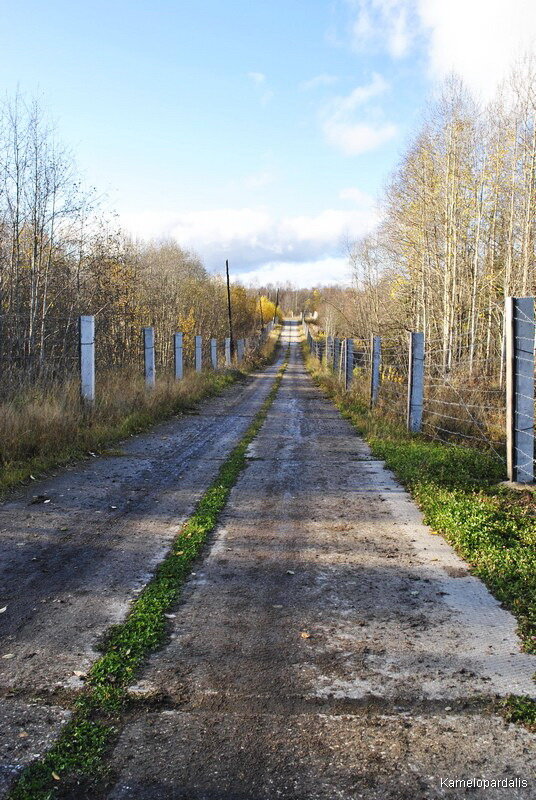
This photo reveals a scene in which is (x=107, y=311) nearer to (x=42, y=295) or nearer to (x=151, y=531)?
(x=42, y=295)

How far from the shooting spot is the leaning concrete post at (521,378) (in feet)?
19.1

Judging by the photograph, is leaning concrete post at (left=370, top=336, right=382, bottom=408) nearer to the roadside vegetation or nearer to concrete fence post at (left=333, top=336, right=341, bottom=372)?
the roadside vegetation

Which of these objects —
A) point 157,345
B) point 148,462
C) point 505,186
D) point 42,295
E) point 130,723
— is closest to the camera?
point 130,723

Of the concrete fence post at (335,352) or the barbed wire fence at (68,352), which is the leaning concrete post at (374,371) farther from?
the concrete fence post at (335,352)

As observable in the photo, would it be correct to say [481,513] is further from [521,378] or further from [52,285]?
[52,285]

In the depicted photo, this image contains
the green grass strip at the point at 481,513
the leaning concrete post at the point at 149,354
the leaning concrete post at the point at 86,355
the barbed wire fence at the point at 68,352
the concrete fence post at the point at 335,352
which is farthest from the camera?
the concrete fence post at the point at 335,352

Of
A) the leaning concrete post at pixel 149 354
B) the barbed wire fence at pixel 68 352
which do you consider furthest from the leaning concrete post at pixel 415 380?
the leaning concrete post at pixel 149 354

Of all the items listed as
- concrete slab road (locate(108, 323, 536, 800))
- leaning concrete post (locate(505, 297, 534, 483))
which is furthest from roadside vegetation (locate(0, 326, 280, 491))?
leaning concrete post (locate(505, 297, 534, 483))

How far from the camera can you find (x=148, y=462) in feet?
25.2

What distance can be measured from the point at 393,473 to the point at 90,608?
4.52 metres

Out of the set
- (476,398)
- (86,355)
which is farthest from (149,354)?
(476,398)

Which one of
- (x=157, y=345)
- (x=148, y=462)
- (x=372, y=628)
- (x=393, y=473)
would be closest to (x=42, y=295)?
(x=148, y=462)

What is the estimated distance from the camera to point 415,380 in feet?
31.4

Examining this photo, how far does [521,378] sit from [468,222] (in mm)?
15757
